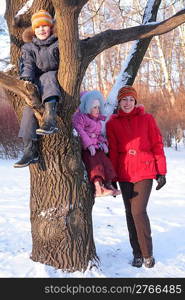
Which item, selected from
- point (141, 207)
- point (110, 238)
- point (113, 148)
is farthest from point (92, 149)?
point (110, 238)

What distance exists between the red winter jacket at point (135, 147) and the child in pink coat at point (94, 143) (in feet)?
0.52

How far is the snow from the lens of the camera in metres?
2.87

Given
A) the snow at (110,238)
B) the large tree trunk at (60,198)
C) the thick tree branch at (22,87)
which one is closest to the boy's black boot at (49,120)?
the thick tree branch at (22,87)

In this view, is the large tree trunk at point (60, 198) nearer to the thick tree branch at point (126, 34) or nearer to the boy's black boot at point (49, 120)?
the boy's black boot at point (49, 120)

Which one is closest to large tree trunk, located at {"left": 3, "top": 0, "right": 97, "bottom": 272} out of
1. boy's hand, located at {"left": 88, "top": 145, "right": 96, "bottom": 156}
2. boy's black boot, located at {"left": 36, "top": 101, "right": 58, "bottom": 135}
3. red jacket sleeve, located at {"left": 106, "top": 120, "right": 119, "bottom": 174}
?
boy's hand, located at {"left": 88, "top": 145, "right": 96, "bottom": 156}

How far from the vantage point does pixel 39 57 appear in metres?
2.59

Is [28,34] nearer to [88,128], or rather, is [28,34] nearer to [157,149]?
[88,128]

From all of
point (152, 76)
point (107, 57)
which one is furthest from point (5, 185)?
point (152, 76)

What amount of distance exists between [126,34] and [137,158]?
1.02 m

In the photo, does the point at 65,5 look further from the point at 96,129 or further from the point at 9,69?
the point at 96,129

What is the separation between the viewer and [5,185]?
7070 mm

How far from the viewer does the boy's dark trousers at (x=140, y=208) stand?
3.06 meters

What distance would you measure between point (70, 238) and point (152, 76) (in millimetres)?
22680

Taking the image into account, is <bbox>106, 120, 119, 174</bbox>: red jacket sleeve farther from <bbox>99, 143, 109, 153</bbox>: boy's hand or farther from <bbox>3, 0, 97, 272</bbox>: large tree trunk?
<bbox>3, 0, 97, 272</bbox>: large tree trunk
